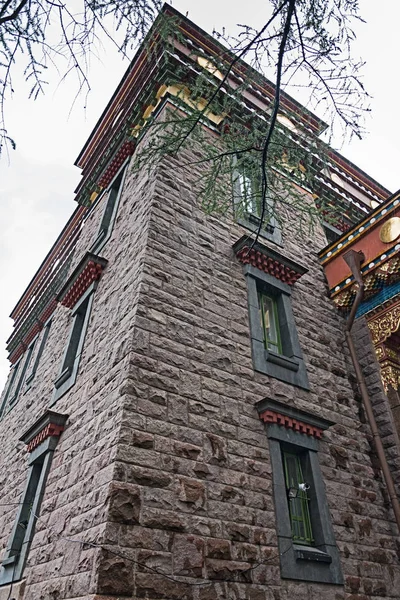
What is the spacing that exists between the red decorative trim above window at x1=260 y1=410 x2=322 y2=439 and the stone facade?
0.43ft

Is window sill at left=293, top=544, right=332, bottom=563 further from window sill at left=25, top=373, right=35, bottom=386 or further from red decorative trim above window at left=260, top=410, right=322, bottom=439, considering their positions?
window sill at left=25, top=373, right=35, bottom=386

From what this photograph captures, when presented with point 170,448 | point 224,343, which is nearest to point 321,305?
point 224,343

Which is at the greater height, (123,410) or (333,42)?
(333,42)

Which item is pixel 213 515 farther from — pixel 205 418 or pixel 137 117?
pixel 137 117

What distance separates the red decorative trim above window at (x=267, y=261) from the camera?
6855 mm

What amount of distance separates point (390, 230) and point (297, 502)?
14.9 ft

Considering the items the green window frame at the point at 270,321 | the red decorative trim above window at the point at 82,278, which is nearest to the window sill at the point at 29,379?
the red decorative trim above window at the point at 82,278

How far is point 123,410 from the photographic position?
4250 mm

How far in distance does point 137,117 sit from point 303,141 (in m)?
5.55

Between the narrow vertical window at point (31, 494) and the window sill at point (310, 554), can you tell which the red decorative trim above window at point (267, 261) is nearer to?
the narrow vertical window at point (31, 494)

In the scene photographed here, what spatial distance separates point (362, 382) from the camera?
22.1 feet

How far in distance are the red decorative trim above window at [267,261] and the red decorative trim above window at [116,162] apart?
137 inches

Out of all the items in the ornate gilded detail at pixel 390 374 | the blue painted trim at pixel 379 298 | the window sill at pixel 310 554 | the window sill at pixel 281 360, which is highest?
the blue painted trim at pixel 379 298

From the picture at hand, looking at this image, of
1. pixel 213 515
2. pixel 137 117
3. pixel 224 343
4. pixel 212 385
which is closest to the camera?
pixel 213 515
